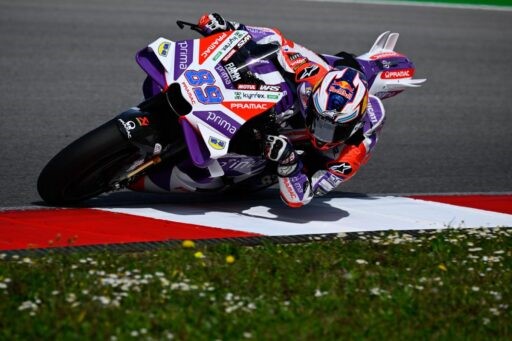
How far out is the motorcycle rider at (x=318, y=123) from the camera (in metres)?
6.23

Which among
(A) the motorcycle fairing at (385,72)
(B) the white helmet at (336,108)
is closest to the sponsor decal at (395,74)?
(A) the motorcycle fairing at (385,72)

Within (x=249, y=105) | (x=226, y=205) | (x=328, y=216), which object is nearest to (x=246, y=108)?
(x=249, y=105)

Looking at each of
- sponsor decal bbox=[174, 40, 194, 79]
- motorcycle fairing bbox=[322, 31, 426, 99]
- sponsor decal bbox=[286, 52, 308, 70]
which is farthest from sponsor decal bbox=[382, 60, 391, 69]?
sponsor decal bbox=[174, 40, 194, 79]

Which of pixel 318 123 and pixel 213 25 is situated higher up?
pixel 213 25

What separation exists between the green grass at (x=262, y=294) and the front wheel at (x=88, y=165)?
93 centimetres

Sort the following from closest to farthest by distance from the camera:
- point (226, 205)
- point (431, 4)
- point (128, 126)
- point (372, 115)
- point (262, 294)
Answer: point (262, 294) < point (128, 126) < point (372, 115) < point (226, 205) < point (431, 4)

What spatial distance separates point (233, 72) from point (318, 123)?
621mm

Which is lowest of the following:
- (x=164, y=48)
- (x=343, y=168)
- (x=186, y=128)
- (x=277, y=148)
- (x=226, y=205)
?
(x=226, y=205)

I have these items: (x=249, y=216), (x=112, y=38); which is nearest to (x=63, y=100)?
(x=112, y=38)

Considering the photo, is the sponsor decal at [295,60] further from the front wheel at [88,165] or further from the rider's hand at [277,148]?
the front wheel at [88,165]

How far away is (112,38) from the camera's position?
12.5 metres

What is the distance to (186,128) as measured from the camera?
605 cm

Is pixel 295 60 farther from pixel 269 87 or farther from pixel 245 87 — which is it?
pixel 245 87

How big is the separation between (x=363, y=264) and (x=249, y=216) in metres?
1.44
